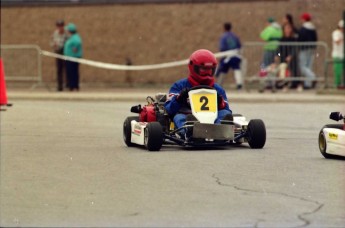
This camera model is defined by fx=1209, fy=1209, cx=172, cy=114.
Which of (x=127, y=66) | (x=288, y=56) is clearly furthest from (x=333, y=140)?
(x=127, y=66)

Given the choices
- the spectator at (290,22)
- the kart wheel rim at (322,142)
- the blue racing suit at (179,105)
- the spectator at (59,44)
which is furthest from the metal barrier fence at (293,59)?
the kart wheel rim at (322,142)

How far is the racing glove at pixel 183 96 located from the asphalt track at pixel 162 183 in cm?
59

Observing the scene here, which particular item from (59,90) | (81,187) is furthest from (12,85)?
(81,187)

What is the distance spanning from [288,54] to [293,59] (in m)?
0.17

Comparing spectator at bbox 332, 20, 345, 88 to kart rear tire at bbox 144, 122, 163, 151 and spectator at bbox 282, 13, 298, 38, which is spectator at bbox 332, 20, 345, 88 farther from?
kart rear tire at bbox 144, 122, 163, 151

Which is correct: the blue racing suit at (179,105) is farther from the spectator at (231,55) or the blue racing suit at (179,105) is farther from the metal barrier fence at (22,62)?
the metal barrier fence at (22,62)

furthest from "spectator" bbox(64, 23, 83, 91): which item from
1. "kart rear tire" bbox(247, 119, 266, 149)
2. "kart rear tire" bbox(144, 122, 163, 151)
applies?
"kart rear tire" bbox(144, 122, 163, 151)

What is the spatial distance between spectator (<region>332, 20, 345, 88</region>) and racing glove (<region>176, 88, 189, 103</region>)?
14488 mm

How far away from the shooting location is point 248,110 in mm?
23328

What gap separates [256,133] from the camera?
14320 mm

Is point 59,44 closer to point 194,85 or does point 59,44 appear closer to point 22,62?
point 22,62

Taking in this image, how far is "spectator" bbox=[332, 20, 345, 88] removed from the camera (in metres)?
28.8

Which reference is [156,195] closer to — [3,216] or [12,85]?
[3,216]

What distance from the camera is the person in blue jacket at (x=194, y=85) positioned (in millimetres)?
14461
